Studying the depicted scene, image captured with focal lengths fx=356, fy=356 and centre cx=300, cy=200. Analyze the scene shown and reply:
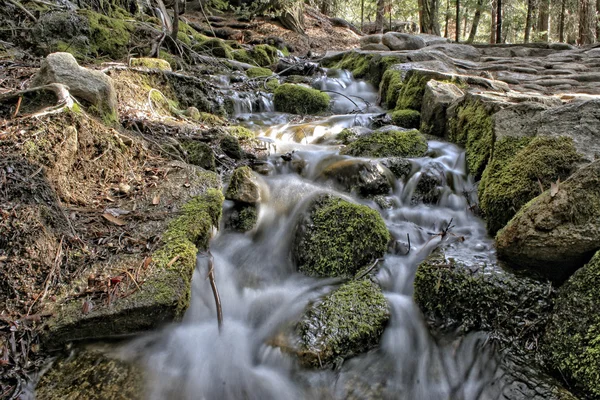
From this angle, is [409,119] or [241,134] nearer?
[241,134]

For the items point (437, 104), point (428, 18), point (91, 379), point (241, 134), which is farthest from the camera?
point (428, 18)

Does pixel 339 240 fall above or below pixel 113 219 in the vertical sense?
below

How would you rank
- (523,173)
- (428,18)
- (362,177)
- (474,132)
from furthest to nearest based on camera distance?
(428,18)
(474,132)
(362,177)
(523,173)

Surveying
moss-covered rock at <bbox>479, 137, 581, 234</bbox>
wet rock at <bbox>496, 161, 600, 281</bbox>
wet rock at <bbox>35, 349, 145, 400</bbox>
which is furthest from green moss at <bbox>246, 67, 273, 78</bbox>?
wet rock at <bbox>35, 349, 145, 400</bbox>

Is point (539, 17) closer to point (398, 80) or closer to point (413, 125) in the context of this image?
point (398, 80)

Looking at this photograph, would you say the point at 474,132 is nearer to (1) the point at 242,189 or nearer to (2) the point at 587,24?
(1) the point at 242,189

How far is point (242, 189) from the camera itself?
418cm

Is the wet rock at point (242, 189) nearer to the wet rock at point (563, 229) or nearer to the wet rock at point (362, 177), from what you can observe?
A: the wet rock at point (362, 177)

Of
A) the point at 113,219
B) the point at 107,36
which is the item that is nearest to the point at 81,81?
the point at 113,219

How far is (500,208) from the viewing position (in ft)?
12.1

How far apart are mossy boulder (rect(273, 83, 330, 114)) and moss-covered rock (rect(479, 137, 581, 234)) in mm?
5319

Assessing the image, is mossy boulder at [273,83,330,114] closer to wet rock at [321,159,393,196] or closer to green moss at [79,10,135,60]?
green moss at [79,10,135,60]

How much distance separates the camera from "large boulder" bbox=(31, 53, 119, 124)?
12.2 feet

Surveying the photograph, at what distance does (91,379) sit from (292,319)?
148 cm
